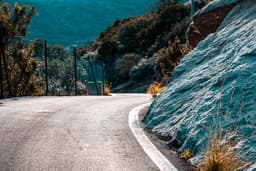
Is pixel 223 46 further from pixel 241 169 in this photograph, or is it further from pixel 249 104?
pixel 241 169

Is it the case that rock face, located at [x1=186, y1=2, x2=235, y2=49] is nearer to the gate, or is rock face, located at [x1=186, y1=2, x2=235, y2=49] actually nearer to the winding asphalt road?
the winding asphalt road

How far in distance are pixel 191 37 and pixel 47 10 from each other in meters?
190

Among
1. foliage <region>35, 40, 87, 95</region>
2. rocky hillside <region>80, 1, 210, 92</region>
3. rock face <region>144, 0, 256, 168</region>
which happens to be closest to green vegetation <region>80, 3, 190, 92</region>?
rocky hillside <region>80, 1, 210, 92</region>

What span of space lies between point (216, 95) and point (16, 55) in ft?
44.9

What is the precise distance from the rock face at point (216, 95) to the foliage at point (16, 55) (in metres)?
10.9

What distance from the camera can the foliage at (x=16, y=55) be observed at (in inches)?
733

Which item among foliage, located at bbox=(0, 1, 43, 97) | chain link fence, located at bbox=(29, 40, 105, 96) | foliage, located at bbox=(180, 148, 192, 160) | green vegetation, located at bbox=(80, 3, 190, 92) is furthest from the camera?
green vegetation, located at bbox=(80, 3, 190, 92)

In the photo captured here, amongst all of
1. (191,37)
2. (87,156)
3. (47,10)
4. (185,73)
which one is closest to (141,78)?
(191,37)

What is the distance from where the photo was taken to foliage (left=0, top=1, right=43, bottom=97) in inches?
733

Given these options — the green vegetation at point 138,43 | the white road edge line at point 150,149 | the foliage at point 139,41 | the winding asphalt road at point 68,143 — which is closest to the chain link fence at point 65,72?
the winding asphalt road at point 68,143

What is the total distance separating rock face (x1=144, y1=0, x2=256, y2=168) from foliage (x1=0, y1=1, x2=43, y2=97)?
10.9m

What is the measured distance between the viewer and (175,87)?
28.5ft

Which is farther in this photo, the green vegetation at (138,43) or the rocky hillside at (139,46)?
the green vegetation at (138,43)

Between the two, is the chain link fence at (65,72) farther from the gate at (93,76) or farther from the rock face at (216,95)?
the rock face at (216,95)
